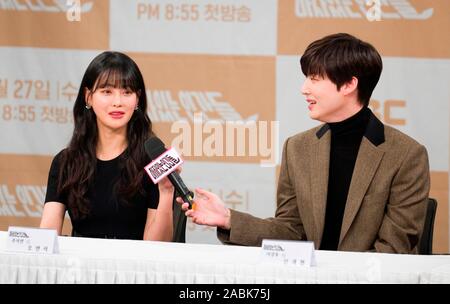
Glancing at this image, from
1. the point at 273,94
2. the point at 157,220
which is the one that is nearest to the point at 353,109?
the point at 157,220

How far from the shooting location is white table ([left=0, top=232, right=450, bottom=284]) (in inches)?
67.3

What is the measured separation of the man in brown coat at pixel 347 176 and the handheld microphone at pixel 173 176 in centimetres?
14

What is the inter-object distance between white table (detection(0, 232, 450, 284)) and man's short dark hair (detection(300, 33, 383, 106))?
2.13 feet

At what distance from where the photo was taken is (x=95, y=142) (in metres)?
2.79

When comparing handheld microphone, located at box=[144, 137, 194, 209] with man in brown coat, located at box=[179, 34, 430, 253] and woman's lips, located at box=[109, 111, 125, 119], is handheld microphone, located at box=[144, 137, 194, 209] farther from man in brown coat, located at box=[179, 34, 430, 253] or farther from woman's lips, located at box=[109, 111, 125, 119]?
woman's lips, located at box=[109, 111, 125, 119]

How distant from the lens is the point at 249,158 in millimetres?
3717

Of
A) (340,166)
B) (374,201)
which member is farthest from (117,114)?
(374,201)

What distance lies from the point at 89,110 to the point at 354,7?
1475mm

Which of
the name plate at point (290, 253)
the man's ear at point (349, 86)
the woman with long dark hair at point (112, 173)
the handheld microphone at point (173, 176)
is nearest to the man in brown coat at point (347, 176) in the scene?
the man's ear at point (349, 86)

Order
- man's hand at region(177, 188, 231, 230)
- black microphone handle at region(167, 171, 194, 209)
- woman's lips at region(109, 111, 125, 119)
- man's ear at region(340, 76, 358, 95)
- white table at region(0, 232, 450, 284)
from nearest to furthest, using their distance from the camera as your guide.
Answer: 1. white table at region(0, 232, 450, 284)
2. black microphone handle at region(167, 171, 194, 209)
3. man's hand at region(177, 188, 231, 230)
4. man's ear at region(340, 76, 358, 95)
5. woman's lips at region(109, 111, 125, 119)

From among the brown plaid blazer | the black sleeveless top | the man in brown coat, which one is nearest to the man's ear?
the man in brown coat

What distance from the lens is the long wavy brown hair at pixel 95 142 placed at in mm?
2674

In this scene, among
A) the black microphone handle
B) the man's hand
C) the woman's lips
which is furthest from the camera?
the woman's lips

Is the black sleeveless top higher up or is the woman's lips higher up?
the woman's lips
